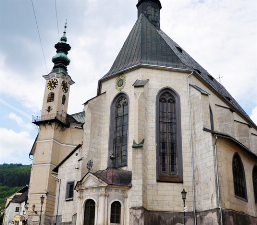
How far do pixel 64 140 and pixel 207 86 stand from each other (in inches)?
796

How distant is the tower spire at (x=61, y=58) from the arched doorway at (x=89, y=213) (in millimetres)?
27155

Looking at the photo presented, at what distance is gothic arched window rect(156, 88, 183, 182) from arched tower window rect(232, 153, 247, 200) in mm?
3528

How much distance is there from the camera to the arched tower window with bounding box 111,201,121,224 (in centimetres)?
1934

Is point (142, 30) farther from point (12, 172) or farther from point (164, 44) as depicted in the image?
point (12, 172)

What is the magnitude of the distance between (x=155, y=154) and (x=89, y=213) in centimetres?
538

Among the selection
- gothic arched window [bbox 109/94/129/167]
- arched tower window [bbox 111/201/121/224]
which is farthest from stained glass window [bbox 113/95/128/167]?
arched tower window [bbox 111/201/121/224]

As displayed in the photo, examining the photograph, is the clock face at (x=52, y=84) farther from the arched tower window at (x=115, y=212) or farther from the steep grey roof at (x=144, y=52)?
the arched tower window at (x=115, y=212)

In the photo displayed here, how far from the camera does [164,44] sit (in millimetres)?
26469

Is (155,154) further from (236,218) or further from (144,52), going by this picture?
(144,52)

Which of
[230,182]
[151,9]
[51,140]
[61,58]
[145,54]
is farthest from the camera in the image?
[61,58]

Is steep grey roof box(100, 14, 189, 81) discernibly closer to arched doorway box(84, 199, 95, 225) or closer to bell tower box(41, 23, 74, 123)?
arched doorway box(84, 199, 95, 225)

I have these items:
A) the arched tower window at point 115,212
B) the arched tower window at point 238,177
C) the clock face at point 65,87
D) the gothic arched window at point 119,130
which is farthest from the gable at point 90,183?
the clock face at point 65,87

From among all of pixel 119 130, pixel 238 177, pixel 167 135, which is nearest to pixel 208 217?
pixel 238 177

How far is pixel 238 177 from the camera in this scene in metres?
22.1
